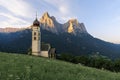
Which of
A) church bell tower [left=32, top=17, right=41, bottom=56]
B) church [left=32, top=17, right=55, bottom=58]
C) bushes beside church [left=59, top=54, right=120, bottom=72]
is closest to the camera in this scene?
bushes beside church [left=59, top=54, right=120, bottom=72]

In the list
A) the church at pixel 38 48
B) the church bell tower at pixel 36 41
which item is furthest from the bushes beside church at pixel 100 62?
the church bell tower at pixel 36 41

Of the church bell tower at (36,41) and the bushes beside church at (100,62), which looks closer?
the bushes beside church at (100,62)

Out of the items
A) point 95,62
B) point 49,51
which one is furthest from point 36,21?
point 95,62

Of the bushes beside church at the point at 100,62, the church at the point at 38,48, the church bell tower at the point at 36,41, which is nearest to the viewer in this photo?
the bushes beside church at the point at 100,62

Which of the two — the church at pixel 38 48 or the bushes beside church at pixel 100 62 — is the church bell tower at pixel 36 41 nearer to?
the church at pixel 38 48

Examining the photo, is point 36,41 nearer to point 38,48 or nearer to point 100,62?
point 38,48

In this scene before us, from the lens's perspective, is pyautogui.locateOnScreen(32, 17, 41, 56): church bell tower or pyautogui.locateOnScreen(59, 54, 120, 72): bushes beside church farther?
pyautogui.locateOnScreen(32, 17, 41, 56): church bell tower

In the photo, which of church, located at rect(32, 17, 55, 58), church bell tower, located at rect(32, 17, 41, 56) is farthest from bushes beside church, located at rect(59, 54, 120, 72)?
church bell tower, located at rect(32, 17, 41, 56)

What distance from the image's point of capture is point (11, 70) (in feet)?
53.0

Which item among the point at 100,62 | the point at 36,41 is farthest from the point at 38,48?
the point at 100,62

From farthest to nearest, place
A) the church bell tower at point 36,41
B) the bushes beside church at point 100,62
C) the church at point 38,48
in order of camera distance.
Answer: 1. the church at point 38,48
2. the church bell tower at point 36,41
3. the bushes beside church at point 100,62

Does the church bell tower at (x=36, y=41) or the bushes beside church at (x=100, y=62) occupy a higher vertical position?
the church bell tower at (x=36, y=41)

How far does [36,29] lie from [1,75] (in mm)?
173324

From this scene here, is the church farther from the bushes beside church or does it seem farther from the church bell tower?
the bushes beside church
